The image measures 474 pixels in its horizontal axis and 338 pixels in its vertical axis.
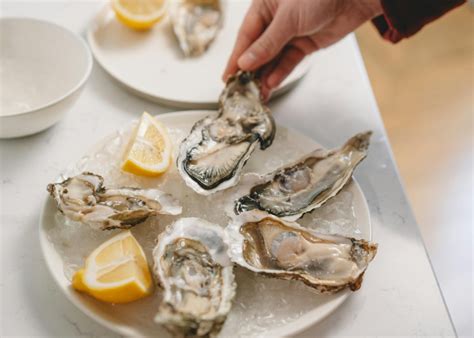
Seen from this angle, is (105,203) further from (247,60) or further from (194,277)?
(247,60)

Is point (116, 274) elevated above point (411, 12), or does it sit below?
above

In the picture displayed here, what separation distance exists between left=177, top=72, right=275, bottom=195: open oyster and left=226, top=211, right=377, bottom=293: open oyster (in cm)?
12

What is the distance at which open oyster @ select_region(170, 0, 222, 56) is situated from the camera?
1585mm

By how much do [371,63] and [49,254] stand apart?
170 centimetres

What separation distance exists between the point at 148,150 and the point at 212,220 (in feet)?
0.65

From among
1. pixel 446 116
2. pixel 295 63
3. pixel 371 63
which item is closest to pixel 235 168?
pixel 295 63

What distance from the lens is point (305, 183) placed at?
1184 mm

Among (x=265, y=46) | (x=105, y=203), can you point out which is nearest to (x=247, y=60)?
(x=265, y=46)

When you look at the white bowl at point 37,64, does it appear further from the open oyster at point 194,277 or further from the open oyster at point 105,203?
the open oyster at point 194,277

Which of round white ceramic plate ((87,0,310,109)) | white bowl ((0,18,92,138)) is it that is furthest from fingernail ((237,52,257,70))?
white bowl ((0,18,92,138))

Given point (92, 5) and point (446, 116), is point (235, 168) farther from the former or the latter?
point (446, 116)

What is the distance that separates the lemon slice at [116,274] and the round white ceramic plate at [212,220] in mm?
31

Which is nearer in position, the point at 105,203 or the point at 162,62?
the point at 105,203

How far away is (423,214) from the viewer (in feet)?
5.25
